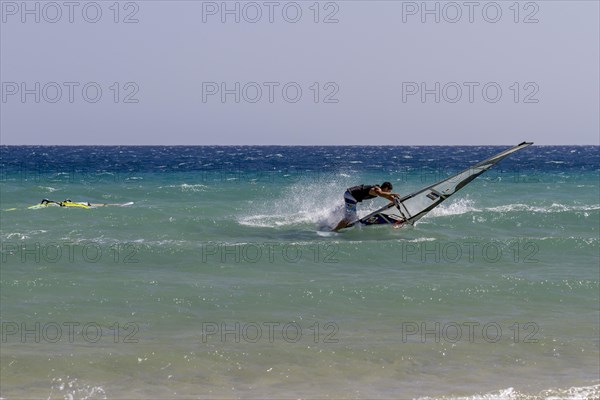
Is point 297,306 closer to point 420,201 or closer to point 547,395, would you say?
point 547,395

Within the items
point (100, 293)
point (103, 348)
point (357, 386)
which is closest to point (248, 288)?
point (100, 293)

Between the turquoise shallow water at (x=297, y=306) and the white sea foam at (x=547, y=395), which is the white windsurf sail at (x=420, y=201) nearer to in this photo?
the turquoise shallow water at (x=297, y=306)

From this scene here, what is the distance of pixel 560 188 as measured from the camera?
33.6 metres

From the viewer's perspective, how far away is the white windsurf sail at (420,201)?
19094 millimetres

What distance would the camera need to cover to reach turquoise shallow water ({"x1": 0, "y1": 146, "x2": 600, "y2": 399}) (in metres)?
8.73

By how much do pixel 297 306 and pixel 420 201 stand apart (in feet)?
27.2

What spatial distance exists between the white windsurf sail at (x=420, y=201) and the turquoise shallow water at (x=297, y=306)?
0.38 meters

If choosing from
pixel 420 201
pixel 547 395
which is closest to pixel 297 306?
pixel 547 395

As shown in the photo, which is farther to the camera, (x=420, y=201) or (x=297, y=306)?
(x=420, y=201)

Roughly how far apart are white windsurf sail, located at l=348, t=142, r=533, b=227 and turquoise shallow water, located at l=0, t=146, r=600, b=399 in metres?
0.38

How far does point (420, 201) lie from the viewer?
19547mm

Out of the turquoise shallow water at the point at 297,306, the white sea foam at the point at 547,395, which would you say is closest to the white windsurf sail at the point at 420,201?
the turquoise shallow water at the point at 297,306

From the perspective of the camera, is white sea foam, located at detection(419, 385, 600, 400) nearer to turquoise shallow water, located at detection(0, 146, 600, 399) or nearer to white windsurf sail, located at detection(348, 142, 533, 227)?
turquoise shallow water, located at detection(0, 146, 600, 399)

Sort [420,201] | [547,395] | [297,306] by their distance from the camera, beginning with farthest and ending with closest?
[420,201] → [297,306] → [547,395]
